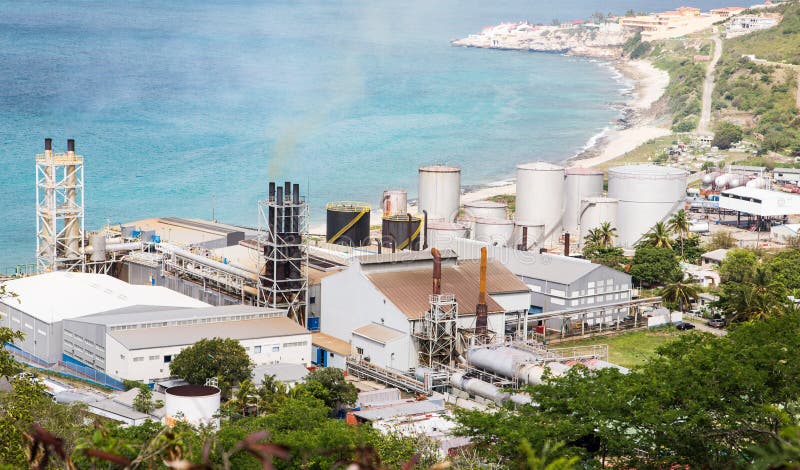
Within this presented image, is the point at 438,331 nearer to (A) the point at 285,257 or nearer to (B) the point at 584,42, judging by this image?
(A) the point at 285,257

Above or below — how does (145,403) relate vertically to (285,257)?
below

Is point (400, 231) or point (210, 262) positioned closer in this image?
point (210, 262)

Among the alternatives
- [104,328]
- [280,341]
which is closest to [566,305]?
[280,341]

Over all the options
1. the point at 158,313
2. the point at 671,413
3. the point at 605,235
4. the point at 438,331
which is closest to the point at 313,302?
the point at 158,313

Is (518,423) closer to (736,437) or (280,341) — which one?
(736,437)

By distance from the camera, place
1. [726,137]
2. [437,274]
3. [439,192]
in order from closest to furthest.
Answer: [437,274] → [439,192] → [726,137]

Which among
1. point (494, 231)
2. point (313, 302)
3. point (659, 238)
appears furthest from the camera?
point (494, 231)

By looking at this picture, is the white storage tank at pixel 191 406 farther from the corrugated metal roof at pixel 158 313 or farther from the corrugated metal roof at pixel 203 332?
the corrugated metal roof at pixel 158 313
